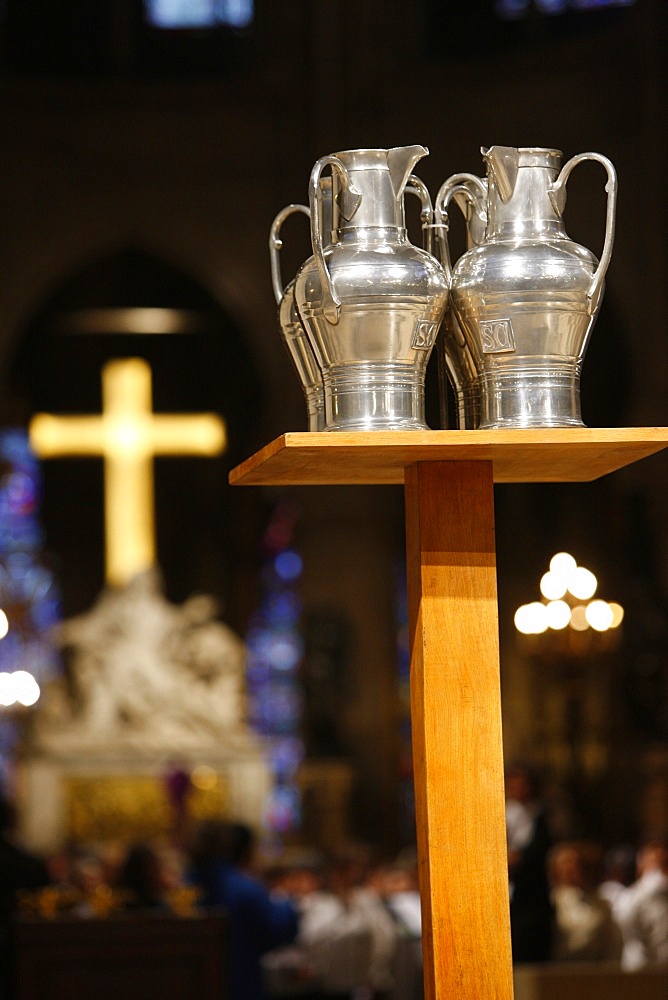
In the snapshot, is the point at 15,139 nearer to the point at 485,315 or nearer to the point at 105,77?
the point at 105,77

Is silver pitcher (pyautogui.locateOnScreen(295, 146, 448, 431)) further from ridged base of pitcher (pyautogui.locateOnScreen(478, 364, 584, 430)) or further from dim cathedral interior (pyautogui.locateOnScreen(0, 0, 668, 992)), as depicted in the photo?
dim cathedral interior (pyautogui.locateOnScreen(0, 0, 668, 992))

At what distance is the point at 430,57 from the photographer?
1269 centimetres

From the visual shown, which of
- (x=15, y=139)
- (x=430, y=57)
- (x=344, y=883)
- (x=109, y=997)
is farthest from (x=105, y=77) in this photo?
(x=109, y=997)

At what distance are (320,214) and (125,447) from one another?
12.3 metres

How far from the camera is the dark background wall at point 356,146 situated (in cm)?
1177

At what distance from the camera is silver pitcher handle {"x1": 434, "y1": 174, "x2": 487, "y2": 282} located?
8.68 feet

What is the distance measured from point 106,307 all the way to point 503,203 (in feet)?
49.0

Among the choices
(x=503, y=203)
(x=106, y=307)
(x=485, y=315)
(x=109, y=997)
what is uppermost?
(x=106, y=307)

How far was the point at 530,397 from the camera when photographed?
2.47 meters

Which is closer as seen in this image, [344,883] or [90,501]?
[344,883]

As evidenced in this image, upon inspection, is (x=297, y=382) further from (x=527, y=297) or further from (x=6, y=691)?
(x=527, y=297)

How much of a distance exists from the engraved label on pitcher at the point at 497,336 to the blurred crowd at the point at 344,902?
4195 mm

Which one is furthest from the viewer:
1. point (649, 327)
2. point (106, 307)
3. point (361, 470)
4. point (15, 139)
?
point (106, 307)

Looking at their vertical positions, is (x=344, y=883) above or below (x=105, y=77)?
below
